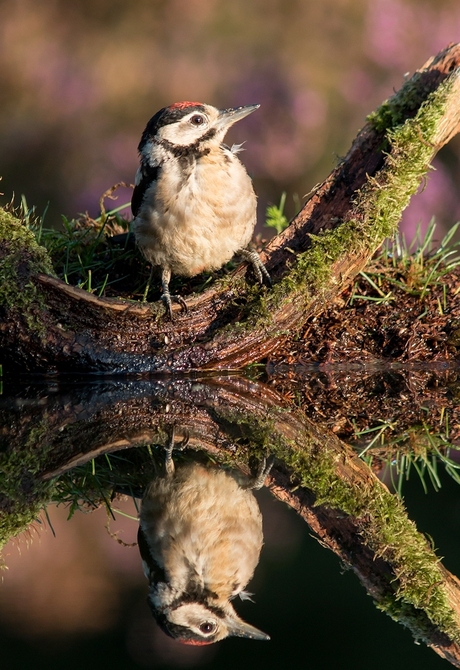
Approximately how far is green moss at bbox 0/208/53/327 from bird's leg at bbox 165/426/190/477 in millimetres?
1559

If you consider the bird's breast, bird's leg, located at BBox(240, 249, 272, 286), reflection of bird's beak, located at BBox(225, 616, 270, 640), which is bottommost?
reflection of bird's beak, located at BBox(225, 616, 270, 640)

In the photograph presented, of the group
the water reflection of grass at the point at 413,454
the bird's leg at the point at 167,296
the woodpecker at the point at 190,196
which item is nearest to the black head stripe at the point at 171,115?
the woodpecker at the point at 190,196

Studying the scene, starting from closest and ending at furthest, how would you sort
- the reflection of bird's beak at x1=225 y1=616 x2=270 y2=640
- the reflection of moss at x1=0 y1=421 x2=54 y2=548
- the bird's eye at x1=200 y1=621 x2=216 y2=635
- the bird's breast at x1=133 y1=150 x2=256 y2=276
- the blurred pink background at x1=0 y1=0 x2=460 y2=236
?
the reflection of bird's beak at x1=225 y1=616 x2=270 y2=640 → the bird's eye at x1=200 y1=621 x2=216 y2=635 → the reflection of moss at x1=0 y1=421 x2=54 y2=548 → the bird's breast at x1=133 y1=150 x2=256 y2=276 → the blurred pink background at x1=0 y1=0 x2=460 y2=236

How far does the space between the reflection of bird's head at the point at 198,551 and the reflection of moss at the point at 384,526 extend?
0.34 m

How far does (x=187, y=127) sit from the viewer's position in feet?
16.3

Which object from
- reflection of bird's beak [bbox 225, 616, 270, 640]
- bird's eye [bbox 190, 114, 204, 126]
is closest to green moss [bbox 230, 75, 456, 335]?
bird's eye [bbox 190, 114, 204, 126]

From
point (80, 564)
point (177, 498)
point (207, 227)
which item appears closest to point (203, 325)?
point (207, 227)

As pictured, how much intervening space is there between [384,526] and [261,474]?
587mm

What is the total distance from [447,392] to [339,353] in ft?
3.27

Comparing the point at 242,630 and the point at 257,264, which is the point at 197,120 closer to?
the point at 257,264

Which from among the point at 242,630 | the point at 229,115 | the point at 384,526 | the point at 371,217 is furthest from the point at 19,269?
the point at 242,630

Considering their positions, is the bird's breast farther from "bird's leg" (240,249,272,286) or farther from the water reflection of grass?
the water reflection of grass

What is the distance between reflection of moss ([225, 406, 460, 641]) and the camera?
2502 mm

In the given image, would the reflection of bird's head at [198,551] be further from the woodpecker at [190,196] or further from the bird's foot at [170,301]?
the woodpecker at [190,196]
